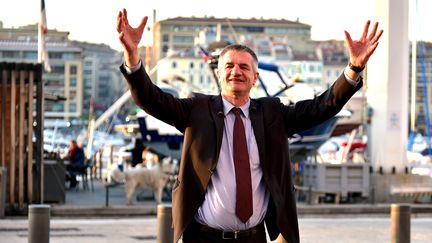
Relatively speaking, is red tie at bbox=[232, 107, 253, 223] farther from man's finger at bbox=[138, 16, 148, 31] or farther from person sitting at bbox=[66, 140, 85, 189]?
person sitting at bbox=[66, 140, 85, 189]

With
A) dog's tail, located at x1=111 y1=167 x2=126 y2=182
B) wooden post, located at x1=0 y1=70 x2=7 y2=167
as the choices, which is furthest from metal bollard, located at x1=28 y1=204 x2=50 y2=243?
dog's tail, located at x1=111 y1=167 x2=126 y2=182

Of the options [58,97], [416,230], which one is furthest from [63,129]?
[416,230]

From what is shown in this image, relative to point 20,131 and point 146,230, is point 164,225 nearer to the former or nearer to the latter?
point 146,230

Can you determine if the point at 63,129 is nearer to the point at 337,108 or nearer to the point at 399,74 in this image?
the point at 399,74

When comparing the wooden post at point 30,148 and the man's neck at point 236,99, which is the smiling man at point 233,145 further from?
the wooden post at point 30,148

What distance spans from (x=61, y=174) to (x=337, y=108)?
20.0 meters

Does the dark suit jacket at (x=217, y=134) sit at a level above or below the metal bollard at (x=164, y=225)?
above

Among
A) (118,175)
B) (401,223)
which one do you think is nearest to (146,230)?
(118,175)

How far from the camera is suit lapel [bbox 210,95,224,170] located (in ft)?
24.3

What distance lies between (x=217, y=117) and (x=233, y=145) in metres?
0.20

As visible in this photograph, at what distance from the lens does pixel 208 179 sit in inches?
290

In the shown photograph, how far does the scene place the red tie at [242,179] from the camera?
7.32 m

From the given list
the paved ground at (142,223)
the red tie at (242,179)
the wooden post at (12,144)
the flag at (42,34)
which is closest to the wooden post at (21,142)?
the wooden post at (12,144)

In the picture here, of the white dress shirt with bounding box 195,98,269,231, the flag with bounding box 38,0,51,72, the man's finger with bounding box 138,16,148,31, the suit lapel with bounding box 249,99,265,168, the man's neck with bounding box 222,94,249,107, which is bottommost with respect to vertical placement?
the white dress shirt with bounding box 195,98,269,231
